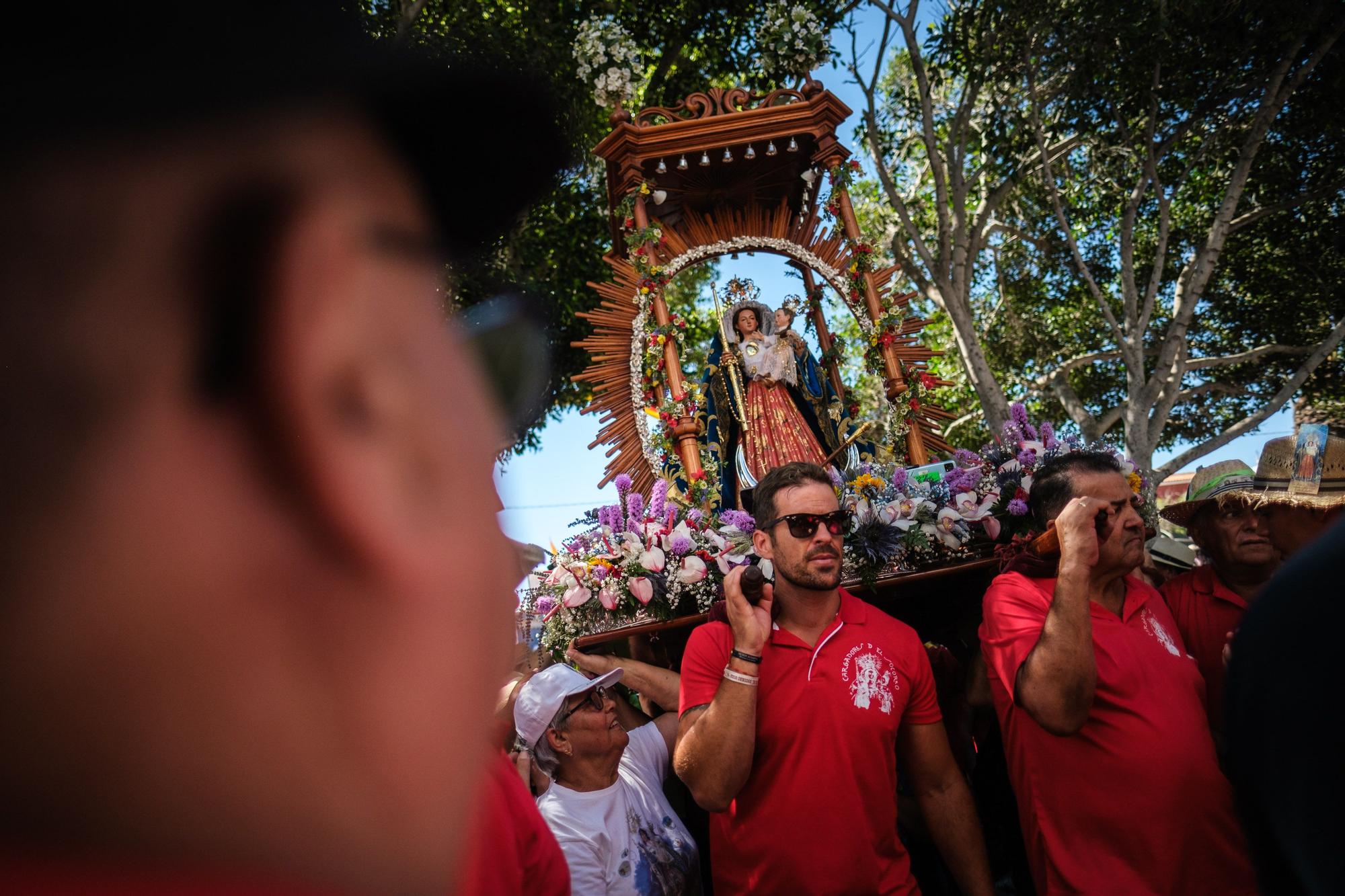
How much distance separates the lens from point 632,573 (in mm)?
3885

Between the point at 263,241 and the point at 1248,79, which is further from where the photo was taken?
the point at 1248,79

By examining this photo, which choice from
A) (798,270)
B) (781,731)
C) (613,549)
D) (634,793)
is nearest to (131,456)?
(781,731)

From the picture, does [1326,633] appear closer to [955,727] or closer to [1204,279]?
[955,727]

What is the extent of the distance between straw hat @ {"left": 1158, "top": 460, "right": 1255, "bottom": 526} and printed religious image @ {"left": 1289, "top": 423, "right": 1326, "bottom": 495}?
1.03ft

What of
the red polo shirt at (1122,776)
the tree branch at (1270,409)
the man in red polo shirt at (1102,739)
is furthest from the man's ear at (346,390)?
the tree branch at (1270,409)

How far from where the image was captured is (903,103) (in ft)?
34.8

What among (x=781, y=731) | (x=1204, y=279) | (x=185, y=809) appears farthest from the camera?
(x=1204, y=279)

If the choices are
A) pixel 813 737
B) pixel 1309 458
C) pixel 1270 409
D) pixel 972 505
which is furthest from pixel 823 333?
pixel 1270 409

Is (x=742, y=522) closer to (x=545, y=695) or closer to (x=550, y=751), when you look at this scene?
Result: (x=545, y=695)

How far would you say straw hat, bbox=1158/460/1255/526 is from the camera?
3500mm

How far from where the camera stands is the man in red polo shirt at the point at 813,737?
9.32 ft

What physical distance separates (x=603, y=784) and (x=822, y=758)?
0.99 meters

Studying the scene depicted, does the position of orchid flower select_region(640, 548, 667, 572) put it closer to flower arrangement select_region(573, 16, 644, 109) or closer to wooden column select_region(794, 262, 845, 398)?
wooden column select_region(794, 262, 845, 398)

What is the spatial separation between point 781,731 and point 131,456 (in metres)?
2.88
